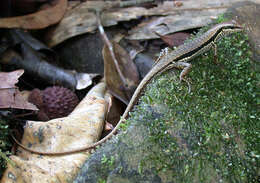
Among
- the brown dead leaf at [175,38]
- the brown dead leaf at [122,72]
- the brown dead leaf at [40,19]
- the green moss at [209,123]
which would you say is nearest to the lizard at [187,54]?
the green moss at [209,123]

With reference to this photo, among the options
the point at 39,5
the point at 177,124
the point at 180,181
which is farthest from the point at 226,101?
the point at 39,5

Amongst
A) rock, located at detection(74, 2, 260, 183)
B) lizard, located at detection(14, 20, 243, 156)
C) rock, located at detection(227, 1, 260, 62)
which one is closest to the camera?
rock, located at detection(74, 2, 260, 183)

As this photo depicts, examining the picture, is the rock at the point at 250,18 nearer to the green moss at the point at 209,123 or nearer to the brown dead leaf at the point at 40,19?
the green moss at the point at 209,123

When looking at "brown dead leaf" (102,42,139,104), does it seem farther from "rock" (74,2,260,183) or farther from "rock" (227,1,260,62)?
"rock" (227,1,260,62)

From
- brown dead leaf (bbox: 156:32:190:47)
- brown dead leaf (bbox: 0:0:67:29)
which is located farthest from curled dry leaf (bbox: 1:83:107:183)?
brown dead leaf (bbox: 0:0:67:29)

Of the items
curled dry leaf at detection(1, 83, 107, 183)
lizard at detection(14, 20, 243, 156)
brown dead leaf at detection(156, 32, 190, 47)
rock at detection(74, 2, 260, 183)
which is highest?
lizard at detection(14, 20, 243, 156)
